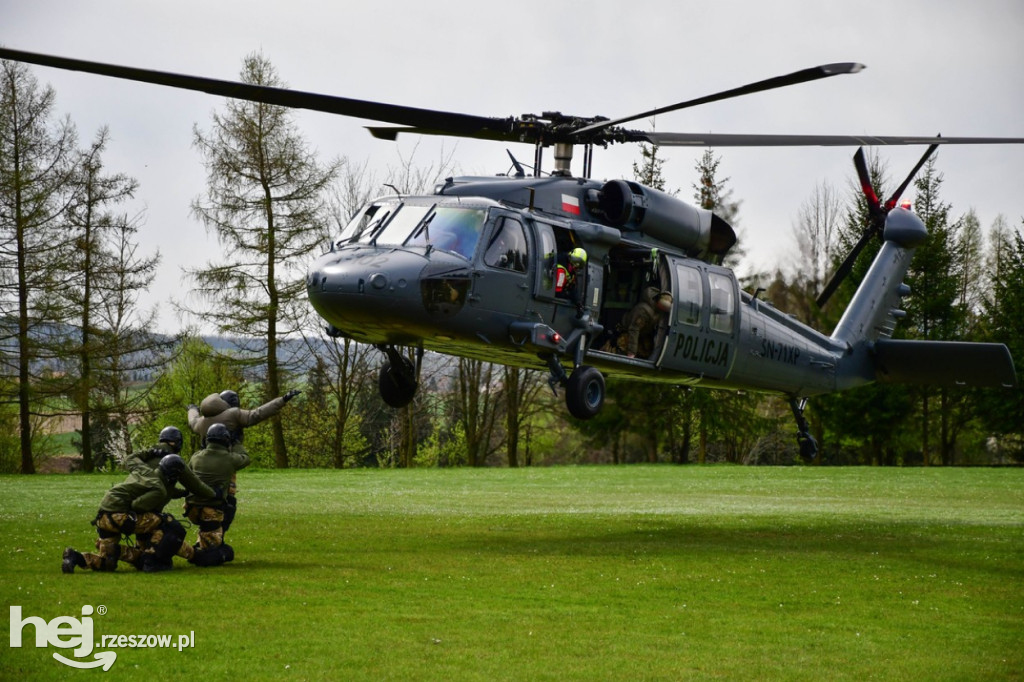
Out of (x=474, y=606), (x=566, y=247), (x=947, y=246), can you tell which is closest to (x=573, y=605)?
(x=474, y=606)

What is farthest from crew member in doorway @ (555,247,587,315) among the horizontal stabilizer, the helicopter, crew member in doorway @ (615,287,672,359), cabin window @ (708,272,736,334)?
the horizontal stabilizer

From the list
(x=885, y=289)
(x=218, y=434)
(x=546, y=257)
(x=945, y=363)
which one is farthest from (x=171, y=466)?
(x=885, y=289)

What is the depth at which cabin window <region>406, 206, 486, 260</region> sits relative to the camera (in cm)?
1427

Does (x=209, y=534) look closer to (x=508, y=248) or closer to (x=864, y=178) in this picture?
(x=508, y=248)

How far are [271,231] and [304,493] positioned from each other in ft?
55.2

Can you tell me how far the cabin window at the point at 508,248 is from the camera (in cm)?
1449

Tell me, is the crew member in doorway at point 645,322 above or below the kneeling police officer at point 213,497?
above

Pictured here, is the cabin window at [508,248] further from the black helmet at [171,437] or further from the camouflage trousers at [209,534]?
the camouflage trousers at [209,534]

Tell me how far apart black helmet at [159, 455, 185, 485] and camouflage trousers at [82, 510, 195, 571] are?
1.91ft

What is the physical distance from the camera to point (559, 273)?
50.8 ft

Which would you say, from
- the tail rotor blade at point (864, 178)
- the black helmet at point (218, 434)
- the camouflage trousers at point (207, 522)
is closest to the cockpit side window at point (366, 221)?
the black helmet at point (218, 434)

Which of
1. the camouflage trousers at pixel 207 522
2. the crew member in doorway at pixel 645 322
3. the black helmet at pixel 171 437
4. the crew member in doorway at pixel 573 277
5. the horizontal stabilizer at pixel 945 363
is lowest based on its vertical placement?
the camouflage trousers at pixel 207 522

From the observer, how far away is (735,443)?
57.2m

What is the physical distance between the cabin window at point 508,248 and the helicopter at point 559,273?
2cm
